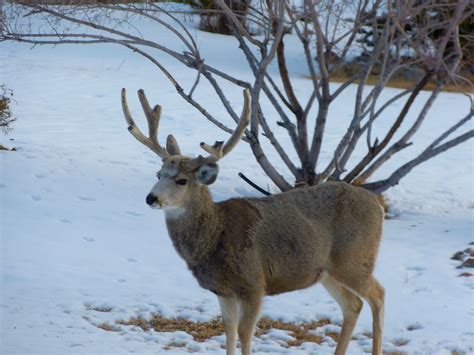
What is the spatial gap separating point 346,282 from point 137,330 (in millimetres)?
2157

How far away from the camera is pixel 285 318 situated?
8.93 metres

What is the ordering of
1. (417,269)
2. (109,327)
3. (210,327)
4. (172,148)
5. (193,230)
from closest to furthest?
1. (193,230)
2. (172,148)
3. (109,327)
4. (210,327)
5. (417,269)

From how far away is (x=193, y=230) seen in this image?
22.5 ft

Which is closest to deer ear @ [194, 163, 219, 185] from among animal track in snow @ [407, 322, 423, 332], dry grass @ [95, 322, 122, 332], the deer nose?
the deer nose

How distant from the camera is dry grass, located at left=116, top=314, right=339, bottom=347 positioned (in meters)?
8.30

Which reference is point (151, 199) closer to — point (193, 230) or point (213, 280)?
point (193, 230)

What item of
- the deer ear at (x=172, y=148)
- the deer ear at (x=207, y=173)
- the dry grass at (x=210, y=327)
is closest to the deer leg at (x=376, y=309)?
the dry grass at (x=210, y=327)

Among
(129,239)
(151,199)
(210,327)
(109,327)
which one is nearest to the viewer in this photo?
(151,199)

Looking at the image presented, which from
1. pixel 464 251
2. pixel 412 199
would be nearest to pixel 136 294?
pixel 464 251

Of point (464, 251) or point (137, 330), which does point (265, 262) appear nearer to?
point (137, 330)

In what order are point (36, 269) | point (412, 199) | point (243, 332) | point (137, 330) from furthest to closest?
1. point (412, 199)
2. point (36, 269)
3. point (137, 330)
4. point (243, 332)

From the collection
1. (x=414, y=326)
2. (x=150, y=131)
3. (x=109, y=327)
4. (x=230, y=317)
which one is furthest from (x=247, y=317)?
(x=414, y=326)

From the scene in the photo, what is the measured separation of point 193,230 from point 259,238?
52 cm

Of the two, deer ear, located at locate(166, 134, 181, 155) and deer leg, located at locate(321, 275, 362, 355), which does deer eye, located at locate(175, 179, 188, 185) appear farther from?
deer leg, located at locate(321, 275, 362, 355)
